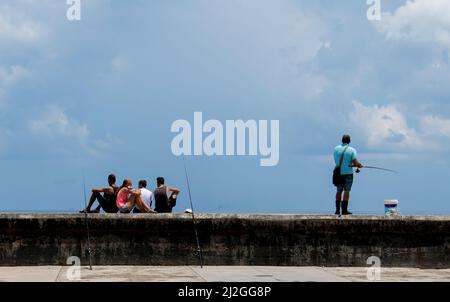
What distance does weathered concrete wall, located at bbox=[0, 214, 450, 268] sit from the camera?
46.2ft

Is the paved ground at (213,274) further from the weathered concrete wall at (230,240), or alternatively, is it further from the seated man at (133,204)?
the seated man at (133,204)

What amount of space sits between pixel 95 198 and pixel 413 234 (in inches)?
208

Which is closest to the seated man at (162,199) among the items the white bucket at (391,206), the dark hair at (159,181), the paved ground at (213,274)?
the dark hair at (159,181)

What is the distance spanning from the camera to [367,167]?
15430 millimetres

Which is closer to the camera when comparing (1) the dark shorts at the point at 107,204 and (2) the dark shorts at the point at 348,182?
(2) the dark shorts at the point at 348,182

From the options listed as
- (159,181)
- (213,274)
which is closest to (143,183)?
(159,181)

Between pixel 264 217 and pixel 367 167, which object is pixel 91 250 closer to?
pixel 264 217

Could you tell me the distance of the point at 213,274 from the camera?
13.0m

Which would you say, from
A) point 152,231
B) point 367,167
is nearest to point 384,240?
point 367,167

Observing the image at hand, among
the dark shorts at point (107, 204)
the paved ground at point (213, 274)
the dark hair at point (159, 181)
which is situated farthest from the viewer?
the dark hair at point (159, 181)

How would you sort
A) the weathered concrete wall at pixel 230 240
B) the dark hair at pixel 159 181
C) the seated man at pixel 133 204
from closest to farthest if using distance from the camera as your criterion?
the weathered concrete wall at pixel 230 240
the seated man at pixel 133 204
the dark hair at pixel 159 181

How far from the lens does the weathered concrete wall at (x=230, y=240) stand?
14078mm

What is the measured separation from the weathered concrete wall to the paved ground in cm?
29

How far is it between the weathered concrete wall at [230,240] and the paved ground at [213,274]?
0.96ft
